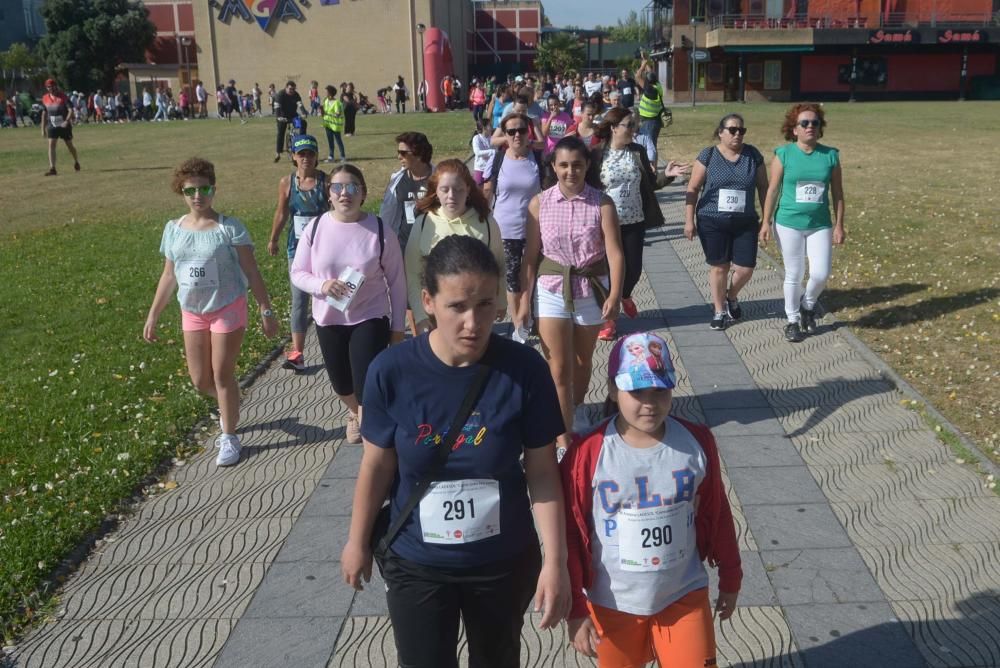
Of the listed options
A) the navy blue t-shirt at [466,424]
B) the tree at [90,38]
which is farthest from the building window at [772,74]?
the navy blue t-shirt at [466,424]

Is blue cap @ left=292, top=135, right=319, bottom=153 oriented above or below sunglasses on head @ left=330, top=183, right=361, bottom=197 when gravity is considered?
above

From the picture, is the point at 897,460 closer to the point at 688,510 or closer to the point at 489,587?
the point at 688,510

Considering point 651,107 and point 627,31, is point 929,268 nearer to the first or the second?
point 651,107

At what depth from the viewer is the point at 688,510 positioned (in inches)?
121

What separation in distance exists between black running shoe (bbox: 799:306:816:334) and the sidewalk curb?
25 centimetres

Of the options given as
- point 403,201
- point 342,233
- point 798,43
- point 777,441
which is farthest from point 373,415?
point 798,43

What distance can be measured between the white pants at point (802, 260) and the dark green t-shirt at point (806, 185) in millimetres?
78

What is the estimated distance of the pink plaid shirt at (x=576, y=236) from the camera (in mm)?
5805

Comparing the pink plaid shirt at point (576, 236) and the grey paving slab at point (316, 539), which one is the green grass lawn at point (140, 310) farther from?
the pink plaid shirt at point (576, 236)

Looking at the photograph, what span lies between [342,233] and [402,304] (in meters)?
0.56

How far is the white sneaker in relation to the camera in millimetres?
6258

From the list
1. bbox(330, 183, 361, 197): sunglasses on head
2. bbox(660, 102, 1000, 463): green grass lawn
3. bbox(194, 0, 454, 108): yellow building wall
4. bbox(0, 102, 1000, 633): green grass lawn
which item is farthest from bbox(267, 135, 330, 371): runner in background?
bbox(194, 0, 454, 108): yellow building wall

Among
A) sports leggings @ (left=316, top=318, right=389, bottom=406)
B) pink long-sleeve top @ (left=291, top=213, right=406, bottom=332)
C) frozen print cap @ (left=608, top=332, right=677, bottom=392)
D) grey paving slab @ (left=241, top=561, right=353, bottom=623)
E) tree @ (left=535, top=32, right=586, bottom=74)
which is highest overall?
tree @ (left=535, top=32, right=586, bottom=74)

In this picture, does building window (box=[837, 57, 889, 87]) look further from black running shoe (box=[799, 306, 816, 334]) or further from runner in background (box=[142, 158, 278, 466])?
runner in background (box=[142, 158, 278, 466])
